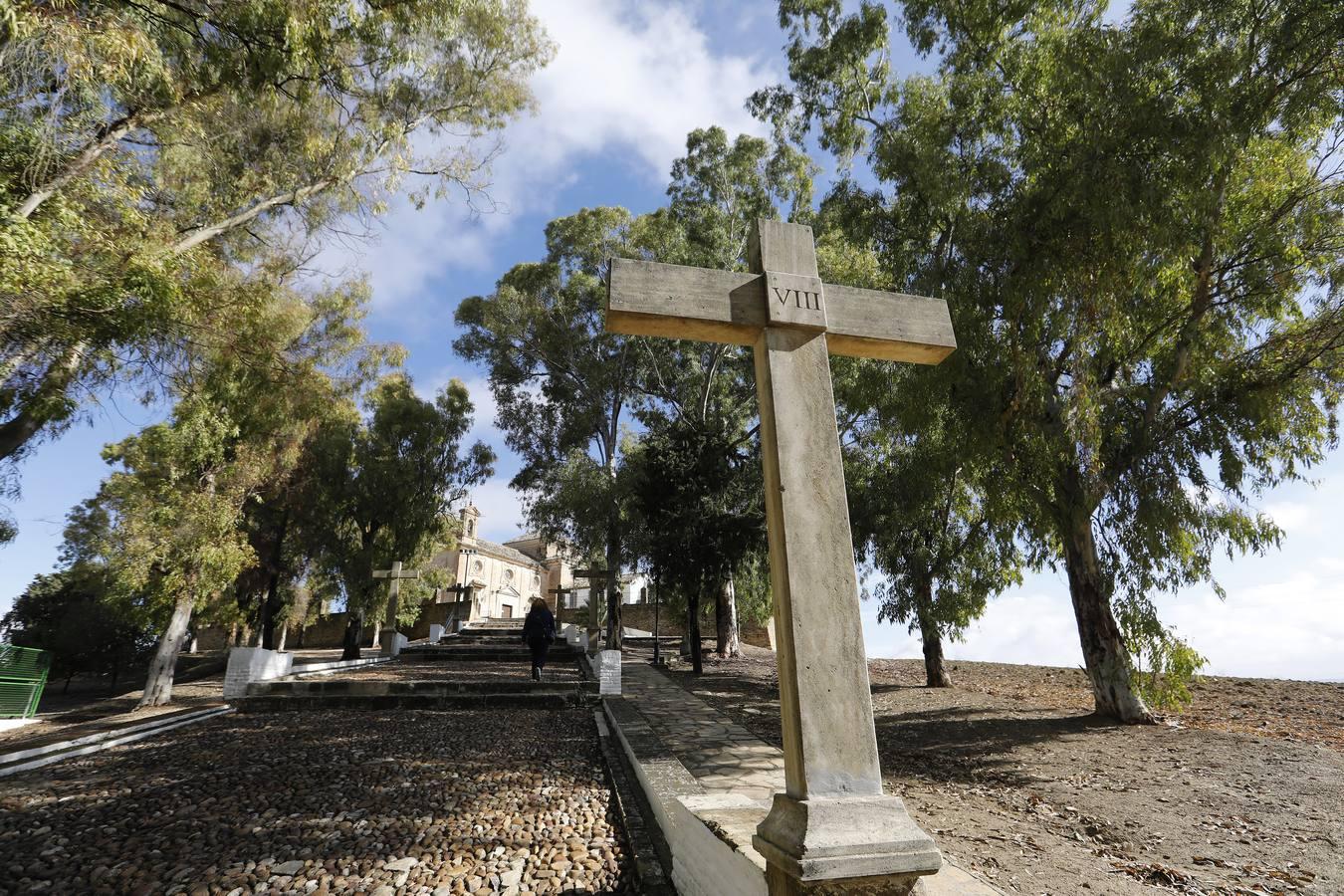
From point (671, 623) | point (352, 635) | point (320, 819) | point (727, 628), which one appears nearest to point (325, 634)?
point (352, 635)

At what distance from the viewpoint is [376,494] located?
698 inches

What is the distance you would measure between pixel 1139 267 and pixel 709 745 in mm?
7464

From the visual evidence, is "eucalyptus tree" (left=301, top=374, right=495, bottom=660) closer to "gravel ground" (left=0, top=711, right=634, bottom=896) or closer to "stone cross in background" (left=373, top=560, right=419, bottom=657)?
"stone cross in background" (left=373, top=560, right=419, bottom=657)

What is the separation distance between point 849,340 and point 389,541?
59.8ft

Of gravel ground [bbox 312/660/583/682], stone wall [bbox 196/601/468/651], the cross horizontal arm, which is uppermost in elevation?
the cross horizontal arm

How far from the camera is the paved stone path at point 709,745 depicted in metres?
5.34

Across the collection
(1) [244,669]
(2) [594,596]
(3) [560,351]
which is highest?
(3) [560,351]

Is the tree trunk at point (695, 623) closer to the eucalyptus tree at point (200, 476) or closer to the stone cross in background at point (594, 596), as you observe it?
the stone cross in background at point (594, 596)

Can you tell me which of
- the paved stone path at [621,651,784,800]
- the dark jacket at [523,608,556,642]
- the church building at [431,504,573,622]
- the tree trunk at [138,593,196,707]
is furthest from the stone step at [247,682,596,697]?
the church building at [431,504,573,622]

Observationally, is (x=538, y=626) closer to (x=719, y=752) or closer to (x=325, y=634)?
(x=719, y=752)

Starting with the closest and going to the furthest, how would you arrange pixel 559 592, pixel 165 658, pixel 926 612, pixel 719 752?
pixel 719 752 < pixel 926 612 < pixel 165 658 < pixel 559 592

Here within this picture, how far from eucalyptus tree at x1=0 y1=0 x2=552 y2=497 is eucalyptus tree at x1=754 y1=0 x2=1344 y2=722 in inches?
312

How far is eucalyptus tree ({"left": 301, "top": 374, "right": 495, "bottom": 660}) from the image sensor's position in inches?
687

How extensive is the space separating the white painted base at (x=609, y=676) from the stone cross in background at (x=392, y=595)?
32.0 feet
